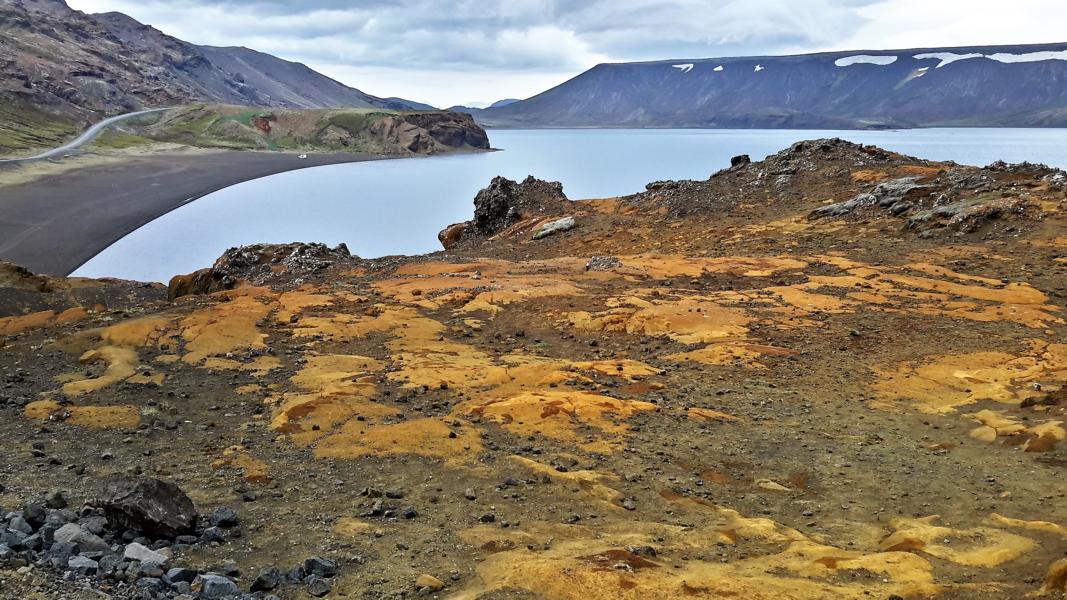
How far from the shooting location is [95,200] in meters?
74.5

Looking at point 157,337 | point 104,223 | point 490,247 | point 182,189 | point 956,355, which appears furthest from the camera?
point 182,189

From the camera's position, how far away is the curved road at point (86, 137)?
310 ft

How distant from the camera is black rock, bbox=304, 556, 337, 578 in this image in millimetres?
7086

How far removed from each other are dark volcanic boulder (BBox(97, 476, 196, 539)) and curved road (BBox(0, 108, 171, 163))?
327 feet

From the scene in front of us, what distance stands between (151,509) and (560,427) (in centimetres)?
642

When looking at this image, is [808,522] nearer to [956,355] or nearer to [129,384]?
[956,355]

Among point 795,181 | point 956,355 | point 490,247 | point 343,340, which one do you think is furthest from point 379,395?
point 795,181

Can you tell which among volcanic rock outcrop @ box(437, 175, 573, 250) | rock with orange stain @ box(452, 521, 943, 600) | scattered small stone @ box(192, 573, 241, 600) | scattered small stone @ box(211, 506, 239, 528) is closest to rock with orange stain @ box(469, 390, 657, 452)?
rock with orange stain @ box(452, 521, 943, 600)

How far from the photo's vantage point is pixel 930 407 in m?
13.4

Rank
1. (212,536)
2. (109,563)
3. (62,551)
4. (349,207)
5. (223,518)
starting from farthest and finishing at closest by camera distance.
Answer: (349,207)
(223,518)
(212,536)
(62,551)
(109,563)

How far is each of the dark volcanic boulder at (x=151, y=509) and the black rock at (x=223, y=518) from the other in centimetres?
28

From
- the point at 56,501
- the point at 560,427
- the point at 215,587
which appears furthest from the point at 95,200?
the point at 215,587

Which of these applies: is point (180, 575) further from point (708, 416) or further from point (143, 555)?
point (708, 416)

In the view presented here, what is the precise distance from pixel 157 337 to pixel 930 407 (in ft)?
56.2
